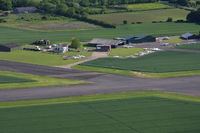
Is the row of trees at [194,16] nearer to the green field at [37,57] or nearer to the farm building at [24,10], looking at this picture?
the green field at [37,57]

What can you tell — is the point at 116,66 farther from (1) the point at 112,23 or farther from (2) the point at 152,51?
Result: (1) the point at 112,23

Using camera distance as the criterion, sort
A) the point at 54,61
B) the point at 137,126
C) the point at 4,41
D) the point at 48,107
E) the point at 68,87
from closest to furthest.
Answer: the point at 137,126
the point at 48,107
the point at 68,87
the point at 54,61
the point at 4,41

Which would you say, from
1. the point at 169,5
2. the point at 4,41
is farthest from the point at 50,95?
the point at 169,5

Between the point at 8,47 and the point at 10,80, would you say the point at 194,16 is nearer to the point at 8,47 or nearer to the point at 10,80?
→ the point at 8,47

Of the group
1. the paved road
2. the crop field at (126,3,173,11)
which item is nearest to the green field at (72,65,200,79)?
the paved road

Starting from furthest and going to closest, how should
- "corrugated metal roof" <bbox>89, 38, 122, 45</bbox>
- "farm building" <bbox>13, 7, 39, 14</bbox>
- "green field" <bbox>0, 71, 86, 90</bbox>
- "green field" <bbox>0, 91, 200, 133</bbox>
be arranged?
"farm building" <bbox>13, 7, 39, 14</bbox> → "corrugated metal roof" <bbox>89, 38, 122, 45</bbox> → "green field" <bbox>0, 71, 86, 90</bbox> → "green field" <bbox>0, 91, 200, 133</bbox>

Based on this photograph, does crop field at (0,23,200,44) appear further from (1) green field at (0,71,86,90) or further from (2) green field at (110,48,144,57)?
(1) green field at (0,71,86,90)

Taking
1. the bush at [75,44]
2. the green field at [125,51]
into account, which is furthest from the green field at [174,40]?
the bush at [75,44]
